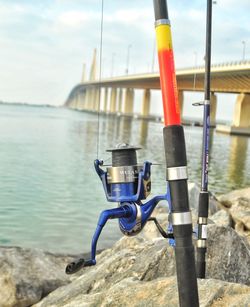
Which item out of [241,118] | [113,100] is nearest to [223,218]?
[241,118]

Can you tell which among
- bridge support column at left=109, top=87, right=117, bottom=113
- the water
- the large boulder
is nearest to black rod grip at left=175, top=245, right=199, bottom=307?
the water

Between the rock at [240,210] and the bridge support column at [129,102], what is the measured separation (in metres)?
114

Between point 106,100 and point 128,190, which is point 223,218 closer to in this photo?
point 128,190

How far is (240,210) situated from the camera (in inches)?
448

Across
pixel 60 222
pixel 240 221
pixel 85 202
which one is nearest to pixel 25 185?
pixel 85 202

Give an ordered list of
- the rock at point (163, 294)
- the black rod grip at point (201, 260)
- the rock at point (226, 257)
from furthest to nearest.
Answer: the rock at point (226, 257), the black rod grip at point (201, 260), the rock at point (163, 294)

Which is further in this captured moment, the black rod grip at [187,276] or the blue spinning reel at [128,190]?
the blue spinning reel at [128,190]

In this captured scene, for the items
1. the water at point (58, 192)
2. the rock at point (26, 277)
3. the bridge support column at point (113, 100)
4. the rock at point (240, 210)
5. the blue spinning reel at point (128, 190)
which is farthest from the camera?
the bridge support column at point (113, 100)

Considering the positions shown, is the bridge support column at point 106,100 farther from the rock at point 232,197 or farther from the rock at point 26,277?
the rock at point 26,277

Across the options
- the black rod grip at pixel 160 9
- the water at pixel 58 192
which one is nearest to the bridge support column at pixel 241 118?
the water at pixel 58 192

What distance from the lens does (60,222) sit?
13.0m

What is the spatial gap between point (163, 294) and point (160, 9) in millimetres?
2423

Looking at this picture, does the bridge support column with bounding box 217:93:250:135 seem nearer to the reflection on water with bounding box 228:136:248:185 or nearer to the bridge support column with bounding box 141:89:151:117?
the reflection on water with bounding box 228:136:248:185

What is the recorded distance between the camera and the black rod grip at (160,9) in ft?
8.64
